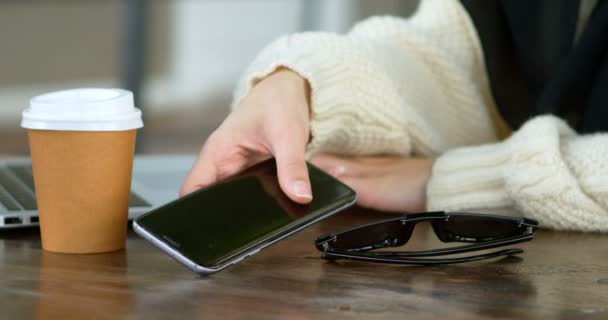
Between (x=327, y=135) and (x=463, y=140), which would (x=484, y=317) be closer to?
(x=327, y=135)

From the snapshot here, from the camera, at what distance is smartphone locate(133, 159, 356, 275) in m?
0.67

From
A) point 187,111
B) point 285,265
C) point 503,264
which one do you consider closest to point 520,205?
point 503,264

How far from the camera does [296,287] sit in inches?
A: 25.5

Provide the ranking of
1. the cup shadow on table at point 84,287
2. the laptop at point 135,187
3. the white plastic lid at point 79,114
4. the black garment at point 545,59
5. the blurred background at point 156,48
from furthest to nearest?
the blurred background at point 156,48 < the black garment at point 545,59 < the laptop at point 135,187 < the white plastic lid at point 79,114 < the cup shadow on table at point 84,287

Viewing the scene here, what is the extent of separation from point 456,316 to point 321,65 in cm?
48

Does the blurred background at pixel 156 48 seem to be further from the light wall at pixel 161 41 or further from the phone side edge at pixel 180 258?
the phone side edge at pixel 180 258

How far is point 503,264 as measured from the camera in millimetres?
726

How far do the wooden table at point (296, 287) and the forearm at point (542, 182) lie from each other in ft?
0.26

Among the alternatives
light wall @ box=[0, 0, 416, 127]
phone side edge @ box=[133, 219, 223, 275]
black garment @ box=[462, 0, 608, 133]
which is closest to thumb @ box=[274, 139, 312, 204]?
phone side edge @ box=[133, 219, 223, 275]

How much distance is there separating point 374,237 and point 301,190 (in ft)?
0.23

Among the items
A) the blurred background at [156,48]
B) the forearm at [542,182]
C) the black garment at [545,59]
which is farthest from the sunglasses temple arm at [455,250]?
the blurred background at [156,48]

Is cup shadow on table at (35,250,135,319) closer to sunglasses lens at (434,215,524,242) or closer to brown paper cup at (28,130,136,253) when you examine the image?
brown paper cup at (28,130,136,253)

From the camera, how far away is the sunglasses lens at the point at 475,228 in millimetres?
757

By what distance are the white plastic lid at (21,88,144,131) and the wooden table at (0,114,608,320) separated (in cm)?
10
